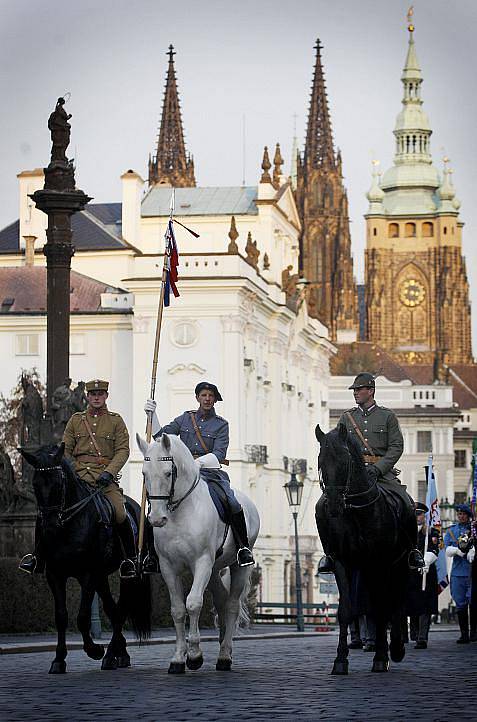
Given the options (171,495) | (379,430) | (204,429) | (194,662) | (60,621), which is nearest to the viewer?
(171,495)

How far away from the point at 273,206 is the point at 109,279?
411 inches

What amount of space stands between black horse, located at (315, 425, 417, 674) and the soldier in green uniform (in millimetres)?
1861

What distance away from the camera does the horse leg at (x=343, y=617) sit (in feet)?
51.3

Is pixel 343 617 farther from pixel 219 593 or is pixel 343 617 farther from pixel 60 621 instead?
pixel 60 621

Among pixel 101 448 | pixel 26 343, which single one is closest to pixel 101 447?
pixel 101 448

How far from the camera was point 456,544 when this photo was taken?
2433cm

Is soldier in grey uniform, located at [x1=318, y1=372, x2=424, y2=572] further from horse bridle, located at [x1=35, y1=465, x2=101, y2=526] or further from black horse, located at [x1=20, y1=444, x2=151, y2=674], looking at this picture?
horse bridle, located at [x1=35, y1=465, x2=101, y2=526]

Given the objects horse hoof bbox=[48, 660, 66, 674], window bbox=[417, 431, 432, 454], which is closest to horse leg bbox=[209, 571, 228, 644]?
horse hoof bbox=[48, 660, 66, 674]

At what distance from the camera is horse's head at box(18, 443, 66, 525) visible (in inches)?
629

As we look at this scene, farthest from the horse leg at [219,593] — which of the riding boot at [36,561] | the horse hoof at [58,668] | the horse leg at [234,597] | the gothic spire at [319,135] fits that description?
the gothic spire at [319,135]

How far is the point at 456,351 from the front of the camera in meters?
198

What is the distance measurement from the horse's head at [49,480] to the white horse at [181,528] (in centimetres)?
78

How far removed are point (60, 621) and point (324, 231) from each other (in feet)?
536

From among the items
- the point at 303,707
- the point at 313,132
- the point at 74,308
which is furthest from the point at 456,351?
the point at 303,707
